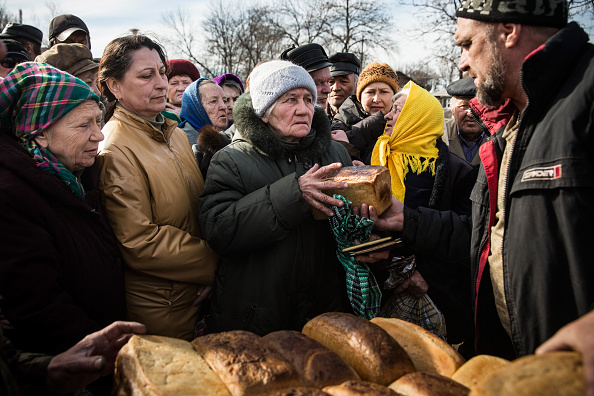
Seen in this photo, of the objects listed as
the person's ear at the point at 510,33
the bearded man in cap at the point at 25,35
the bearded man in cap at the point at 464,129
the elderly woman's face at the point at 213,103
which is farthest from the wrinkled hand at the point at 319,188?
the bearded man in cap at the point at 25,35

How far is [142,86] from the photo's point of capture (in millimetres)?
2537

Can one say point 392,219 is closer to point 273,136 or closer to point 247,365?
point 273,136

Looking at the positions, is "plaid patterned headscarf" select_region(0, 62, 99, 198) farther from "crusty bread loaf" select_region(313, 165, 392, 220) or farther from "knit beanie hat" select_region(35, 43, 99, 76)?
"knit beanie hat" select_region(35, 43, 99, 76)

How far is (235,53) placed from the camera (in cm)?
3155

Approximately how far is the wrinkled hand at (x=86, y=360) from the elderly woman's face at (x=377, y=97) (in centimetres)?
334

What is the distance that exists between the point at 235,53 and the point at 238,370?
108 feet

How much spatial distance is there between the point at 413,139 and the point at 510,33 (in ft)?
3.89

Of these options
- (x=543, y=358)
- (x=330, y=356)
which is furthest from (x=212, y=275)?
(x=543, y=358)

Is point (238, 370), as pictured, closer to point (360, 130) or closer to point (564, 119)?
point (564, 119)

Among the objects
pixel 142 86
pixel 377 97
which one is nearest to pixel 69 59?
pixel 142 86

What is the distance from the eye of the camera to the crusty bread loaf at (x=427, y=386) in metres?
1.12

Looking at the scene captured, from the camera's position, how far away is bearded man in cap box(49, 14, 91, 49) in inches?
192

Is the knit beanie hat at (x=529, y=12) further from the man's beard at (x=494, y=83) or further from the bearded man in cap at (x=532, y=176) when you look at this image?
the man's beard at (x=494, y=83)

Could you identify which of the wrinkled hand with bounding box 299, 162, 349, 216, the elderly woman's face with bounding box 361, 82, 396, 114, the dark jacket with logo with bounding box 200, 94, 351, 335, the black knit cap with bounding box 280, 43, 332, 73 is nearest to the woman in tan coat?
the dark jacket with logo with bounding box 200, 94, 351, 335
